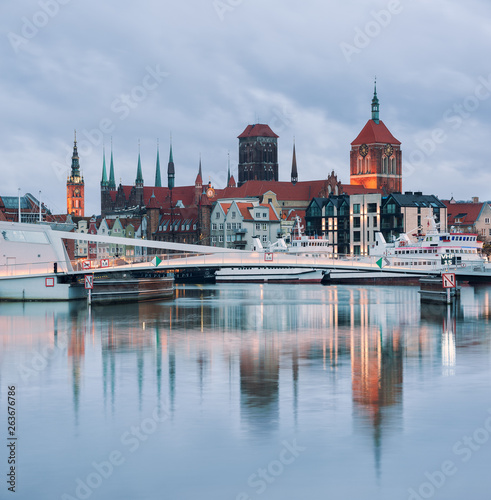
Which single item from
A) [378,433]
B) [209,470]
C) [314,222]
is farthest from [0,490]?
[314,222]

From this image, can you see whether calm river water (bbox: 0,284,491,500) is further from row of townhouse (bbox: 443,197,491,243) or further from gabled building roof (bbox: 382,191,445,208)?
row of townhouse (bbox: 443,197,491,243)

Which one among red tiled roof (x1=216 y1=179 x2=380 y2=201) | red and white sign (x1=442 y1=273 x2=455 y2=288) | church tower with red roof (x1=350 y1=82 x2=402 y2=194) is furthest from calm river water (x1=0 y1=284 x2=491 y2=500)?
church tower with red roof (x1=350 y1=82 x2=402 y2=194)

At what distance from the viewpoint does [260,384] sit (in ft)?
107

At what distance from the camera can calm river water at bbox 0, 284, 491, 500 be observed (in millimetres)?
20863

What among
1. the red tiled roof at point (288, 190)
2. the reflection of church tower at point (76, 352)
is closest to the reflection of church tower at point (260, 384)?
the reflection of church tower at point (76, 352)

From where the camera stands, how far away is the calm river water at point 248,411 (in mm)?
20863

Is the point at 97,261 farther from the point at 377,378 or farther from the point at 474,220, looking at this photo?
the point at 474,220

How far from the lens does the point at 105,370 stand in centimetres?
3703

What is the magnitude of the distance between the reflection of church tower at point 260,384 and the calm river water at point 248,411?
0.24 ft

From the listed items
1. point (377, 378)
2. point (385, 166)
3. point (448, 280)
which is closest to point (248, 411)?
point (377, 378)

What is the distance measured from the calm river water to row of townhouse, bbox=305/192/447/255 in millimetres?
86364

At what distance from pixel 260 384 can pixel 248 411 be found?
505cm

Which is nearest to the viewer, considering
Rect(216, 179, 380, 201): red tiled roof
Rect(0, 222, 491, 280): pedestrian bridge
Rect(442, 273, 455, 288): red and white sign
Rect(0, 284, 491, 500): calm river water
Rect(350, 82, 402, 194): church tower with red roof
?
Rect(0, 284, 491, 500): calm river water

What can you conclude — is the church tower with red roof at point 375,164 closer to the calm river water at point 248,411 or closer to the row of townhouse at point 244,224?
the row of townhouse at point 244,224
